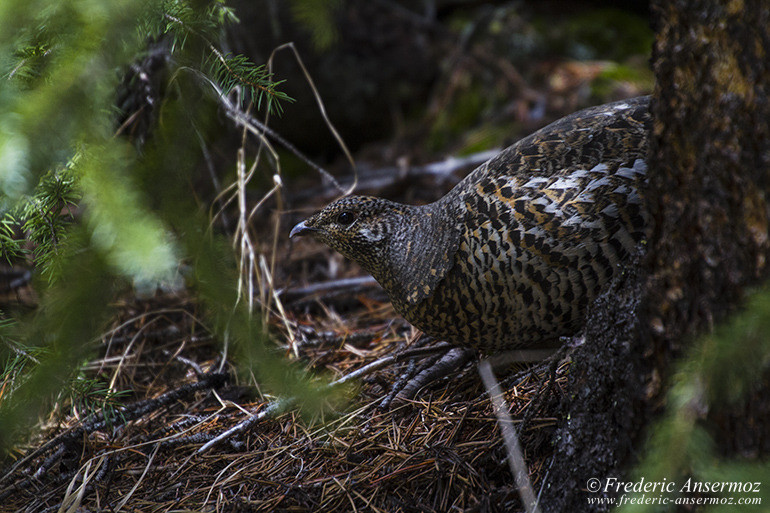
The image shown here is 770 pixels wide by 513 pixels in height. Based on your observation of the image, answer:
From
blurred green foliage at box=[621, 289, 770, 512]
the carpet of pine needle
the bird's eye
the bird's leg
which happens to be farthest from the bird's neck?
blurred green foliage at box=[621, 289, 770, 512]

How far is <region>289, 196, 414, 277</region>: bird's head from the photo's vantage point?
316 cm

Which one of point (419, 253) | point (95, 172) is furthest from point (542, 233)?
point (95, 172)

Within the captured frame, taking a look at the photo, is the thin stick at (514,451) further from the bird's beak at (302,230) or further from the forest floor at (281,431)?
the bird's beak at (302,230)

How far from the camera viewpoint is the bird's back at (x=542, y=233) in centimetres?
254

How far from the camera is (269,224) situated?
546 centimetres

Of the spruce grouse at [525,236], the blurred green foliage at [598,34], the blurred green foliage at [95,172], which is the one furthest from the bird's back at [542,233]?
the blurred green foliage at [598,34]

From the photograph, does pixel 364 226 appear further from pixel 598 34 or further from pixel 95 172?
pixel 598 34

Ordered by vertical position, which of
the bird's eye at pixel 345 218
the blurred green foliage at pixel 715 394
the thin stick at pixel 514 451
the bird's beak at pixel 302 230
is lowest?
the thin stick at pixel 514 451

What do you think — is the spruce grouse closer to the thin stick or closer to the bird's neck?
the bird's neck

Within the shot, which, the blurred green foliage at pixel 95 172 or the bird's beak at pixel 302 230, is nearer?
the blurred green foliage at pixel 95 172

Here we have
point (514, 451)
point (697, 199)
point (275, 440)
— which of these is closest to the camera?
point (697, 199)

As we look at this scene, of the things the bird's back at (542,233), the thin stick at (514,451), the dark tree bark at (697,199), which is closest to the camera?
the dark tree bark at (697,199)

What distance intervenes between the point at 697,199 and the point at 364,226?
1.85 metres

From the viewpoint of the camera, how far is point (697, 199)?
1.57 metres
